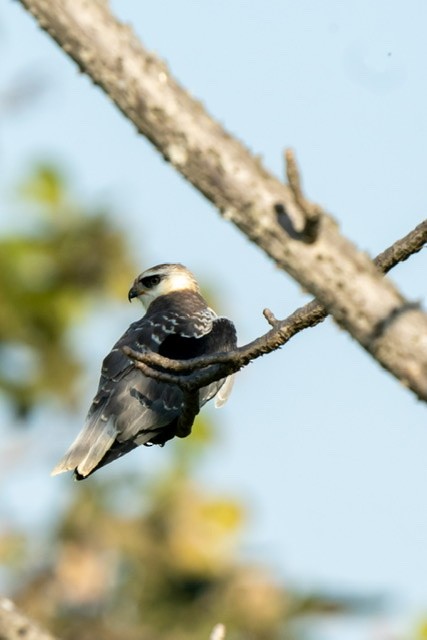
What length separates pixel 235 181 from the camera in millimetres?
3387

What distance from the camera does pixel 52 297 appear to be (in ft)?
54.3

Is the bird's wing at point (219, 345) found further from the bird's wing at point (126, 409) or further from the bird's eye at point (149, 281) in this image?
the bird's eye at point (149, 281)

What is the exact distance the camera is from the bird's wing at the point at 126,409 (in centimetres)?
772

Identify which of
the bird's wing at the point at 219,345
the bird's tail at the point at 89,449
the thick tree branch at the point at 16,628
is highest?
the bird's wing at the point at 219,345

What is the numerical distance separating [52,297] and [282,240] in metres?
13.3

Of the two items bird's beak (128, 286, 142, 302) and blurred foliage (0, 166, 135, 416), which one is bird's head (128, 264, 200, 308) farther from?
blurred foliage (0, 166, 135, 416)

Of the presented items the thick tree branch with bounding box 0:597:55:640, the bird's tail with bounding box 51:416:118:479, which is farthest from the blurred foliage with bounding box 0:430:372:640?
the thick tree branch with bounding box 0:597:55:640

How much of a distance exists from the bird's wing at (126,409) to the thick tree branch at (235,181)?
4.35 m

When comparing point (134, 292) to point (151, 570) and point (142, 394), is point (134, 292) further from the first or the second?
point (151, 570)

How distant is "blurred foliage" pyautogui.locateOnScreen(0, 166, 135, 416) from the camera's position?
16.1 meters

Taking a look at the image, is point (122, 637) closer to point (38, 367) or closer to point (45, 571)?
point (45, 571)

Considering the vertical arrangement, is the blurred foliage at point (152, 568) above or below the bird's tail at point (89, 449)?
above

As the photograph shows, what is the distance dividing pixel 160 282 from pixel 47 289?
6.00 meters

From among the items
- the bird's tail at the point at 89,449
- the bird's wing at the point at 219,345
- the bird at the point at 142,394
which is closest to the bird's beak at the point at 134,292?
the bird at the point at 142,394
